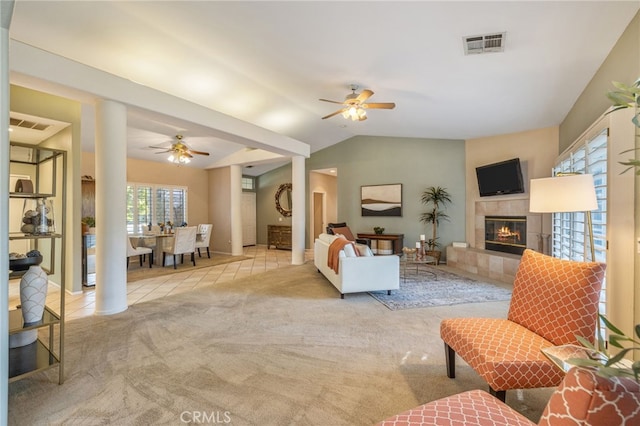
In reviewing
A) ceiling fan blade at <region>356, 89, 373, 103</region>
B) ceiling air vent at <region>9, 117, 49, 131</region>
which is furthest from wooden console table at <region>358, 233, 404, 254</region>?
ceiling air vent at <region>9, 117, 49, 131</region>

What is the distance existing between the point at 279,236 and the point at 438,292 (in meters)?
5.74

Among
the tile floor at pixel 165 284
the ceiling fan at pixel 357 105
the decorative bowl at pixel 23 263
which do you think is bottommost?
the tile floor at pixel 165 284

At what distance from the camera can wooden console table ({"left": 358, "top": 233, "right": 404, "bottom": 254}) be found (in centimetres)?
714

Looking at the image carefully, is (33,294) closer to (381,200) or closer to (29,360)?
(29,360)

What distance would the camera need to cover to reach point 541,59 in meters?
3.14

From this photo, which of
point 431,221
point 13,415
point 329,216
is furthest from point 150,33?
point 329,216

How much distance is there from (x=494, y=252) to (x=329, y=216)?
17.8 ft

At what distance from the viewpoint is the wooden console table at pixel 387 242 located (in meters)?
7.14

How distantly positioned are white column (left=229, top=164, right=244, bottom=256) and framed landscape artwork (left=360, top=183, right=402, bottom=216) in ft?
11.3

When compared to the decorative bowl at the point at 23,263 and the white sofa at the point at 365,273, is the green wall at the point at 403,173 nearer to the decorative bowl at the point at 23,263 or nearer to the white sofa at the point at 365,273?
the white sofa at the point at 365,273

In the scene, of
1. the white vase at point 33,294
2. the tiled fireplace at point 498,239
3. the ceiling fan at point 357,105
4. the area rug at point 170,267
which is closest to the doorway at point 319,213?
the area rug at point 170,267

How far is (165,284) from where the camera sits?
494 cm

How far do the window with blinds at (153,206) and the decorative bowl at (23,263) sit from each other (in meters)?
5.57

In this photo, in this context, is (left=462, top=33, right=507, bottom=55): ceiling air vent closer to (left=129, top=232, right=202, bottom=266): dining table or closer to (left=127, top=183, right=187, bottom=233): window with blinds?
(left=129, top=232, right=202, bottom=266): dining table
